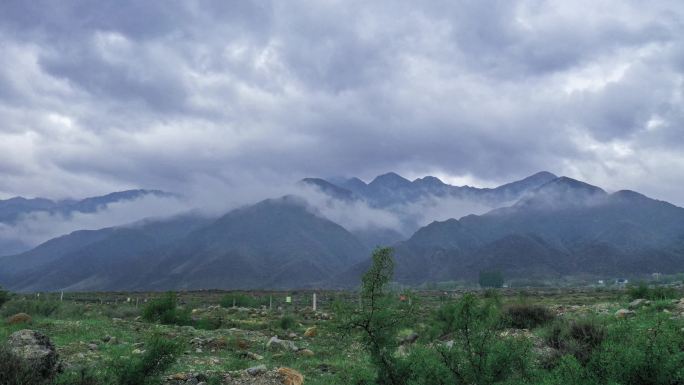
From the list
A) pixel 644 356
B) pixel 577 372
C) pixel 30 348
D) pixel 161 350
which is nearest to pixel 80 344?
pixel 30 348

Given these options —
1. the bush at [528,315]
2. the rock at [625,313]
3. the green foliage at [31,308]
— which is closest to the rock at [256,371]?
the bush at [528,315]

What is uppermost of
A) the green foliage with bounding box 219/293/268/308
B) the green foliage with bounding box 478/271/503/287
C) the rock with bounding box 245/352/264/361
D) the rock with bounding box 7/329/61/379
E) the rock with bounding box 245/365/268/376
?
the rock with bounding box 7/329/61/379

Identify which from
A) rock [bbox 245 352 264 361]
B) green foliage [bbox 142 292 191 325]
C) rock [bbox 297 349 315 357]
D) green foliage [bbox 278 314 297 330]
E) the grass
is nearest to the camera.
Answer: the grass

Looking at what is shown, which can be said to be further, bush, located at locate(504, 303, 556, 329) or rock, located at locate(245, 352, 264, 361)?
bush, located at locate(504, 303, 556, 329)

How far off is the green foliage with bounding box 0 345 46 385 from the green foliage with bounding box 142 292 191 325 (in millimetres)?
19211

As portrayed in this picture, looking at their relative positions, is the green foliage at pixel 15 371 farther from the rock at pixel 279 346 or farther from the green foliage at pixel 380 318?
the rock at pixel 279 346

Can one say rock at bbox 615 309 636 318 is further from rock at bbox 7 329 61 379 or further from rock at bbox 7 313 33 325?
rock at bbox 7 313 33 325

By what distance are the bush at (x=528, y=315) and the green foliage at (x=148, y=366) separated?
1344 cm

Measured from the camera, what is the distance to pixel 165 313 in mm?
28312

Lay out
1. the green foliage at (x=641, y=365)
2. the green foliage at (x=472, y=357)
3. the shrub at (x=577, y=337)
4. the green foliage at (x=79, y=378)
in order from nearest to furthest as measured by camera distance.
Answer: the green foliage at (x=641, y=365)
the green foliage at (x=472, y=357)
the green foliage at (x=79, y=378)
the shrub at (x=577, y=337)

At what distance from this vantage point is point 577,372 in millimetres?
8461

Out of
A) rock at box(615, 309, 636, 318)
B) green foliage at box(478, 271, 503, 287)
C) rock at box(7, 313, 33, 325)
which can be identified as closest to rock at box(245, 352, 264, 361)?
rock at box(7, 313, 33, 325)

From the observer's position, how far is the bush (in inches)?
770

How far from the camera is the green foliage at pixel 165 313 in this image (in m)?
28.2
